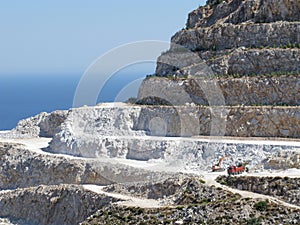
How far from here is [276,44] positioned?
5256 cm

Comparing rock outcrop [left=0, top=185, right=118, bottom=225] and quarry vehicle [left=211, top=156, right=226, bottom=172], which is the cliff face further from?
rock outcrop [left=0, top=185, right=118, bottom=225]

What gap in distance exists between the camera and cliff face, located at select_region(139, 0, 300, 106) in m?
49.8

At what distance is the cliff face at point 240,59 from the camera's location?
4975cm

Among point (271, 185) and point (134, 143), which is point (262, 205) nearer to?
point (271, 185)

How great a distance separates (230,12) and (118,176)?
1753 centimetres

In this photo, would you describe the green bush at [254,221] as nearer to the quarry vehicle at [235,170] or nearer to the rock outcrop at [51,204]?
the quarry vehicle at [235,170]

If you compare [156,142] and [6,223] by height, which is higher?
[156,142]

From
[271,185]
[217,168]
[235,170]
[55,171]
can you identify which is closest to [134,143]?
[55,171]

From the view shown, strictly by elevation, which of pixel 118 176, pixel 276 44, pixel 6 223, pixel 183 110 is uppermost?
pixel 276 44

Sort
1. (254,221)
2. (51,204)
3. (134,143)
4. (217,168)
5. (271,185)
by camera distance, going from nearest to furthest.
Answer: (254,221) → (271,185) → (217,168) → (51,204) → (134,143)

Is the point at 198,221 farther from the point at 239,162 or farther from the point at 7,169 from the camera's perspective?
the point at 7,169

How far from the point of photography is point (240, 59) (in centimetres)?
5203

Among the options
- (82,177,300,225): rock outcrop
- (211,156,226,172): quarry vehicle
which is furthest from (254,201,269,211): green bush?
(211,156,226,172): quarry vehicle

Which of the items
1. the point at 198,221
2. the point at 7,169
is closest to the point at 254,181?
the point at 198,221
